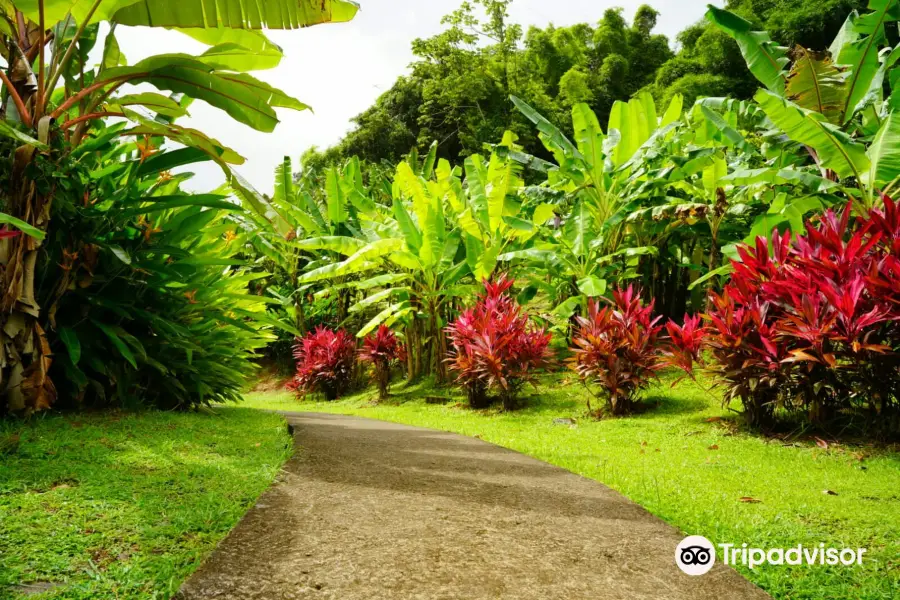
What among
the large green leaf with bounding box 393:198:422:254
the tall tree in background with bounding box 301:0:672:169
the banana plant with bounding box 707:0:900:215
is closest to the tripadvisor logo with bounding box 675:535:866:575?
the banana plant with bounding box 707:0:900:215

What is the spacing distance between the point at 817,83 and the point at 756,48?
643 millimetres

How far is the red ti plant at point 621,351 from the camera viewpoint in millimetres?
5105

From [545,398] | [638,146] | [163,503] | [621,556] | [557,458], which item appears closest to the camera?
[621,556]

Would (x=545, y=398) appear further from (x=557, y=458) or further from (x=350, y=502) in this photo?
(x=350, y=502)

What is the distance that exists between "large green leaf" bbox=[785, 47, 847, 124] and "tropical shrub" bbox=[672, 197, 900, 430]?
2.04 metres

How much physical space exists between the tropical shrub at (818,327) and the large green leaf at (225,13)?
3.38m

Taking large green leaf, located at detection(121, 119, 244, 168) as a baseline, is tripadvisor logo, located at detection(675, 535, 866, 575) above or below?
below

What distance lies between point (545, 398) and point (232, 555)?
16.5ft

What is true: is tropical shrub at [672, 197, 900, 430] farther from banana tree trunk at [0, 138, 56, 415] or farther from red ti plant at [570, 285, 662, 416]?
banana tree trunk at [0, 138, 56, 415]

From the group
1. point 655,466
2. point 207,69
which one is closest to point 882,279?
point 655,466

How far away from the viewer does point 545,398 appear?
6461mm

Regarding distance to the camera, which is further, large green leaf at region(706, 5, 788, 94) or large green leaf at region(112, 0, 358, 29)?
large green leaf at region(706, 5, 788, 94)

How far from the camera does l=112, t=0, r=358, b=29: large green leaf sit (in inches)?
127

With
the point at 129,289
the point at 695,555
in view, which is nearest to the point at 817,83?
the point at 695,555
